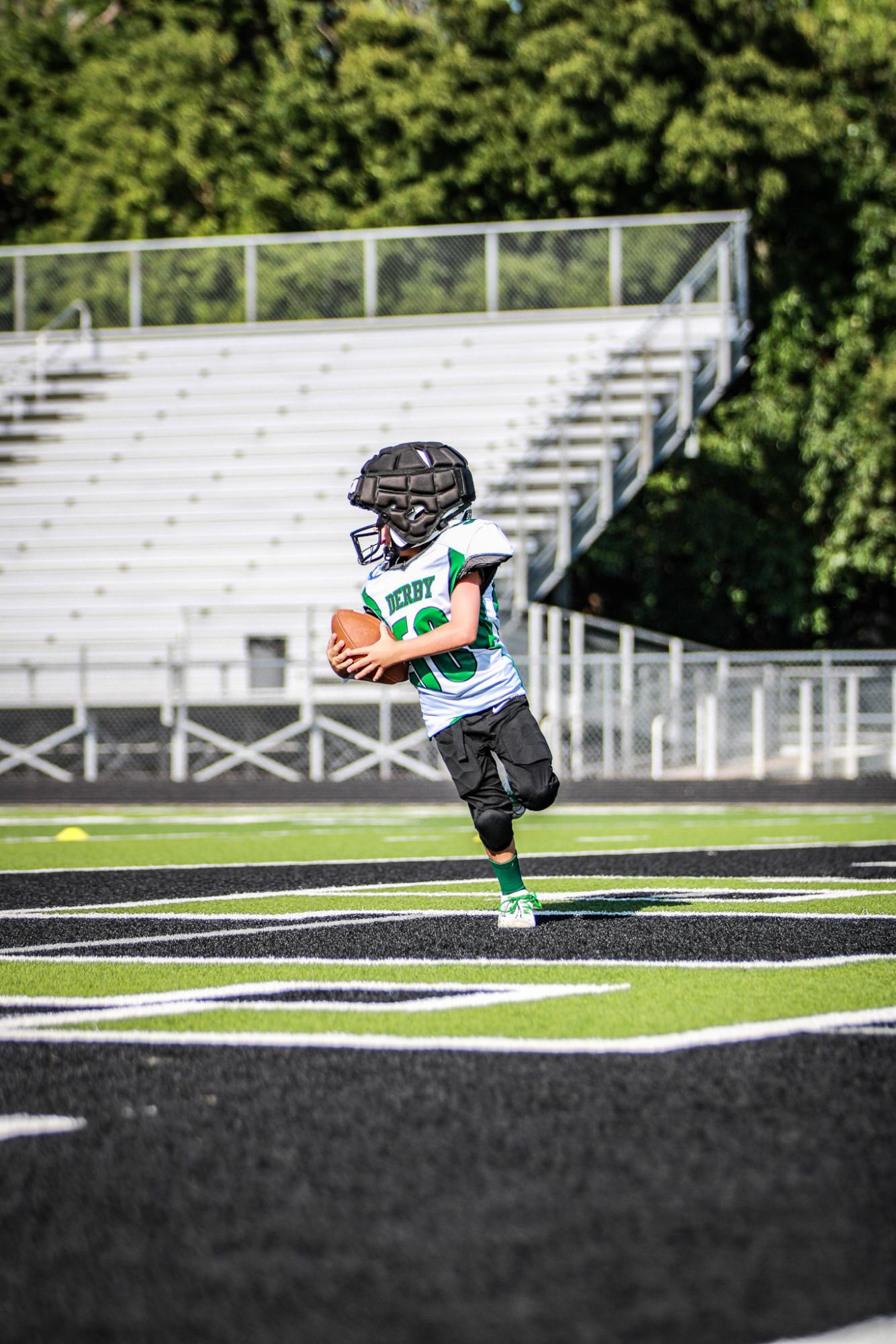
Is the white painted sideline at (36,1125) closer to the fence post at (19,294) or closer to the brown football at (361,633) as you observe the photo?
the brown football at (361,633)

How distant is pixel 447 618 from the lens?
6.64 meters

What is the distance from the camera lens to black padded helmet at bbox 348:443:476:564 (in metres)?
6.63

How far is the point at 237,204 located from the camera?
1201 inches

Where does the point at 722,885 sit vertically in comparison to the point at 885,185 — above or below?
below

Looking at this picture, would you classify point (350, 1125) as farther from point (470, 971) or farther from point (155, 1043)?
point (470, 971)

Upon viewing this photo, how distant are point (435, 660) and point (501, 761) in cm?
42

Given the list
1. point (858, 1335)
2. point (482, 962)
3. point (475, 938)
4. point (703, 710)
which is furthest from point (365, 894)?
point (703, 710)

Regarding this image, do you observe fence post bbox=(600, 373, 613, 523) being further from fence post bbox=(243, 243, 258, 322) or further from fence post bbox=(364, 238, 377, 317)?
fence post bbox=(243, 243, 258, 322)

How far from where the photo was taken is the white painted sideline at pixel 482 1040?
4.29 m

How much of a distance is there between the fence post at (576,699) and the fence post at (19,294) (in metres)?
9.58

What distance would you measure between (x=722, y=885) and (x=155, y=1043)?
465cm

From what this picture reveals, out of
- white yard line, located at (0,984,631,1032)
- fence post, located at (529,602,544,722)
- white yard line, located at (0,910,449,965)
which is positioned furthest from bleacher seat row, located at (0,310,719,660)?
white yard line, located at (0,984,631,1032)

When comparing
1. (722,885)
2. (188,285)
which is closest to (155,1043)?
(722,885)

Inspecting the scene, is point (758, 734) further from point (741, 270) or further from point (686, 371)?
point (741, 270)
